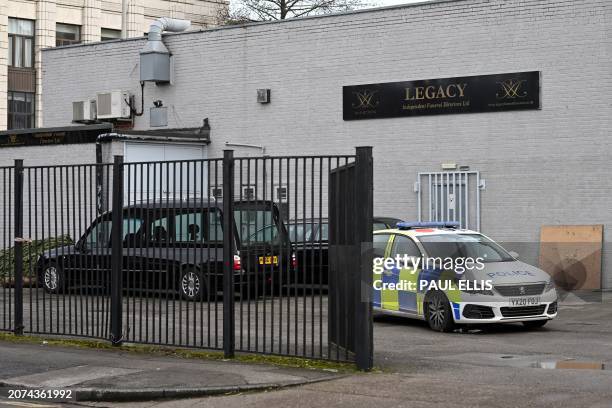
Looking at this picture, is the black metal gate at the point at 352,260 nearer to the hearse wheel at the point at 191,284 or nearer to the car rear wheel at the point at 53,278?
the hearse wheel at the point at 191,284

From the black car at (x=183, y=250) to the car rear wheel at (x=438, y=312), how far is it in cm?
438

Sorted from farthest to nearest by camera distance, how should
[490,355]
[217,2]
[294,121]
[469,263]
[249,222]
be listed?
[217,2] → [294,121] → [469,263] → [490,355] → [249,222]

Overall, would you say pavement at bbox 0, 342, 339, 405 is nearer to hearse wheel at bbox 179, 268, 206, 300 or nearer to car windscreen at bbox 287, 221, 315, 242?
hearse wheel at bbox 179, 268, 206, 300

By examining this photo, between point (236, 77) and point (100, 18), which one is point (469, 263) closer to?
point (236, 77)

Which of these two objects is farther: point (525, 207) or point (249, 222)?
point (525, 207)

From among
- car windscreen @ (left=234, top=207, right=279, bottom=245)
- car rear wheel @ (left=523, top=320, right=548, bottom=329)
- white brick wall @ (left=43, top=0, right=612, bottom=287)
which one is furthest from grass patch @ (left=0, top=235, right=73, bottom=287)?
white brick wall @ (left=43, top=0, right=612, bottom=287)

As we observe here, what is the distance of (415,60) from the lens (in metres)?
25.3

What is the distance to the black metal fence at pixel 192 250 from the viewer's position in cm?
1168

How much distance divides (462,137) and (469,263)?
9.24m

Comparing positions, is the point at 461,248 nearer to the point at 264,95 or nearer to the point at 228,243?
the point at 228,243

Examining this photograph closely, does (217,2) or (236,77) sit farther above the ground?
(217,2)

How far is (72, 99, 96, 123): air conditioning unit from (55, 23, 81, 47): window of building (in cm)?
2544

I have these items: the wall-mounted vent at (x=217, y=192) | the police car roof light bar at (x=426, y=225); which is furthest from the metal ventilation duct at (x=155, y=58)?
the wall-mounted vent at (x=217, y=192)

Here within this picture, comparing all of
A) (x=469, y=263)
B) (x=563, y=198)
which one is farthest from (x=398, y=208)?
(x=469, y=263)
